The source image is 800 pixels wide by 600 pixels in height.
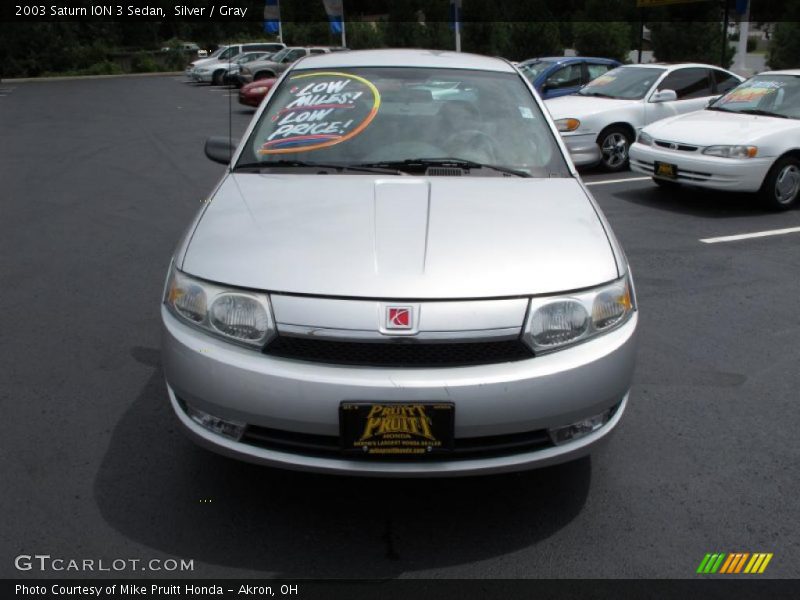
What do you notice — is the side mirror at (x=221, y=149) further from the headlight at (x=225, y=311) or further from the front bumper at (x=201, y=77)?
the front bumper at (x=201, y=77)

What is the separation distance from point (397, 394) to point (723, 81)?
433 inches

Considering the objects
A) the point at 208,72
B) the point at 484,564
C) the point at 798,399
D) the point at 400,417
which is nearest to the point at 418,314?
the point at 400,417

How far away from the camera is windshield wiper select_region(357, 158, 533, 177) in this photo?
12.0ft

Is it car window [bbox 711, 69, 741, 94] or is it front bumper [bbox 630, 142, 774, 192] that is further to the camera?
car window [bbox 711, 69, 741, 94]

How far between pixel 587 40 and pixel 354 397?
31.4m

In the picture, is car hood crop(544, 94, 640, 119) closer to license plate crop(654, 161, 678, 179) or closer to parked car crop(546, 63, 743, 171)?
parked car crop(546, 63, 743, 171)

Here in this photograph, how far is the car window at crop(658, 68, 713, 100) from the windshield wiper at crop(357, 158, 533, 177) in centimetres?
829

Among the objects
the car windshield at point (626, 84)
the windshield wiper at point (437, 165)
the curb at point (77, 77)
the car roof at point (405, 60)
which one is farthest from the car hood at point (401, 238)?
the curb at point (77, 77)

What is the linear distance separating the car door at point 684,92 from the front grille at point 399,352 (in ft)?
29.9

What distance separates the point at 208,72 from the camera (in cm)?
3103

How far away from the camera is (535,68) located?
1533 cm

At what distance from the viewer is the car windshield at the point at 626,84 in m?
11.0

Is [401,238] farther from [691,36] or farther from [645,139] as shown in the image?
[691,36]

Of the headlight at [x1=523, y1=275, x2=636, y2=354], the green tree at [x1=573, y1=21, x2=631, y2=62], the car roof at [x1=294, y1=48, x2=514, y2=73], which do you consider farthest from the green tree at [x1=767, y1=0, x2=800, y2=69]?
the headlight at [x1=523, y1=275, x2=636, y2=354]
